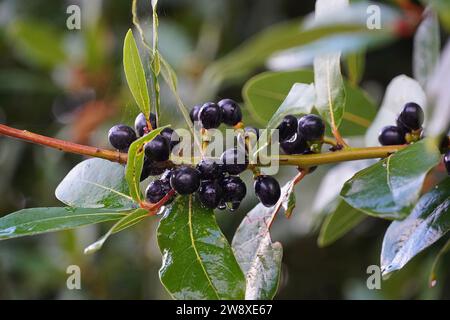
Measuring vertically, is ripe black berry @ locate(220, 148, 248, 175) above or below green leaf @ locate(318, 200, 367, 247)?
above

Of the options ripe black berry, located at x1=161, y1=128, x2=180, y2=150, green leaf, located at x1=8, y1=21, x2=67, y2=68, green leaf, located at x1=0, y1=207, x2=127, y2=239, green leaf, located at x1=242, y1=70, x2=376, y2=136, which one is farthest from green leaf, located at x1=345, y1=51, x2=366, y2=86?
green leaf, located at x1=8, y1=21, x2=67, y2=68

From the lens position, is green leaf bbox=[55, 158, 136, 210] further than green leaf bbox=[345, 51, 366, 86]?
No

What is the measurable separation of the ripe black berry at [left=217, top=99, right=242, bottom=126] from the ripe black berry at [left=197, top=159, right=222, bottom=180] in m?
0.08

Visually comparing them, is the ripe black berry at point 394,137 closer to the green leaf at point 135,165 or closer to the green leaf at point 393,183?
the green leaf at point 393,183

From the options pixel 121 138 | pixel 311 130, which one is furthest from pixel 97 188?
pixel 311 130

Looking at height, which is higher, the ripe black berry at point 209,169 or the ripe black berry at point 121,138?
the ripe black berry at point 121,138

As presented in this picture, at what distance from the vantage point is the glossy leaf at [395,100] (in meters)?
1.11

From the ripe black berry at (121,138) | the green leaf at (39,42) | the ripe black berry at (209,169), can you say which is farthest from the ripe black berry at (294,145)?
the green leaf at (39,42)

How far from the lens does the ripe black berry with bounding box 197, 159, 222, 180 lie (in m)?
0.88

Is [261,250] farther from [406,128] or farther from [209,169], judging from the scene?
[406,128]

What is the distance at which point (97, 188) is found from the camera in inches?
35.8

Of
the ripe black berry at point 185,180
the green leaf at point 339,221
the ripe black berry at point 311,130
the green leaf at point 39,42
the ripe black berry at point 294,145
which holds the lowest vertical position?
the green leaf at point 339,221

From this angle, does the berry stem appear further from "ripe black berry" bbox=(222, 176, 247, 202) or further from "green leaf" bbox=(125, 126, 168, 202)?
"ripe black berry" bbox=(222, 176, 247, 202)
